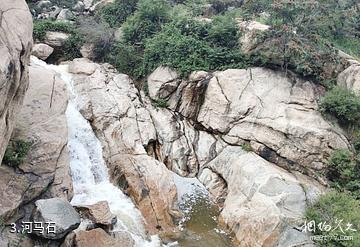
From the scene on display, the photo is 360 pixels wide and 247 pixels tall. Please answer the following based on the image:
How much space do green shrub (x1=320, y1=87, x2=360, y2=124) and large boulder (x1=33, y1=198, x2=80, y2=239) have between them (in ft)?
28.0

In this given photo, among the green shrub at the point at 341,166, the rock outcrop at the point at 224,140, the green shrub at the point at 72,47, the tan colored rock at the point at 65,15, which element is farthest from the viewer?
the tan colored rock at the point at 65,15

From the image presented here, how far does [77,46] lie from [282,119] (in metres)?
9.18

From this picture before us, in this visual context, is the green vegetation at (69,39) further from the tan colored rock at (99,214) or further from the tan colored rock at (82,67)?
the tan colored rock at (99,214)

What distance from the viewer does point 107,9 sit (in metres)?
18.4

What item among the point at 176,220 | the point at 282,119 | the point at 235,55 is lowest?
the point at 176,220

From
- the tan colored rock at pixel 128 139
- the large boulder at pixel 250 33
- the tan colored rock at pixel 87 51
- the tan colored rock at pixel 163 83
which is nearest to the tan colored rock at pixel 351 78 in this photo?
the large boulder at pixel 250 33

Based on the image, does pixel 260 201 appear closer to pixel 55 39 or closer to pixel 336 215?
pixel 336 215

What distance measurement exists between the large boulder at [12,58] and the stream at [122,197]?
3.13 meters

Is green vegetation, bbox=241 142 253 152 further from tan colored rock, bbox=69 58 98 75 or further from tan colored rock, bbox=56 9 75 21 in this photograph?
tan colored rock, bbox=56 9 75 21

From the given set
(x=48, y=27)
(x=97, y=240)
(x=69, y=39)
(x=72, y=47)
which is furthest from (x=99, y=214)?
(x=48, y=27)

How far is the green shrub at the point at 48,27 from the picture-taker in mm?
15690

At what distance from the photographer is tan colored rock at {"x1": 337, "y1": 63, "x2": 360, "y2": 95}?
Result: 1283 cm

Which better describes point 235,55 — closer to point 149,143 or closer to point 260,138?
point 260,138

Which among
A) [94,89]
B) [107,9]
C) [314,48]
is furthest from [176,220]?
[107,9]
